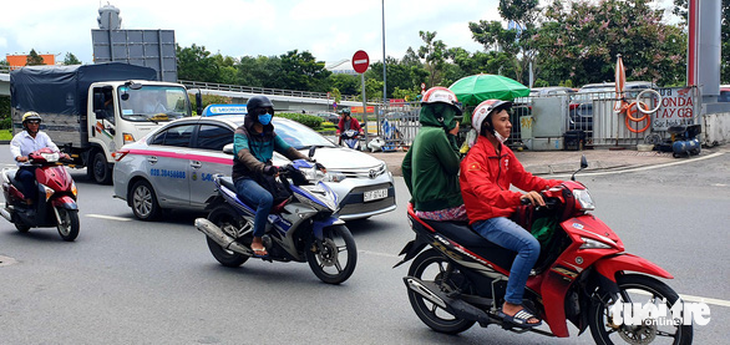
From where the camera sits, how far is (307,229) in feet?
19.9

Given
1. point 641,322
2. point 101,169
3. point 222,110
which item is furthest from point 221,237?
point 101,169

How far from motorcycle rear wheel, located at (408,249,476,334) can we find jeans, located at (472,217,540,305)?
494 millimetres

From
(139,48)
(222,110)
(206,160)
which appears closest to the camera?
(206,160)

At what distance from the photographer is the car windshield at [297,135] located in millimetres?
9062

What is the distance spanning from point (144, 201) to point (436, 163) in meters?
6.46

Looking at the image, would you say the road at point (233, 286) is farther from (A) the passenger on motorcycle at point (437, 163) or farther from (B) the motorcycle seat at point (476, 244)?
(A) the passenger on motorcycle at point (437, 163)

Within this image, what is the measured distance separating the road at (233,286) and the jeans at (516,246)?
24.9 inches

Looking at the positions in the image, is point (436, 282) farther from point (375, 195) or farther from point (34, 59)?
point (34, 59)

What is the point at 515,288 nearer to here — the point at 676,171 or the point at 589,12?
the point at 676,171

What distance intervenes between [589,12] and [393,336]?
1015 inches

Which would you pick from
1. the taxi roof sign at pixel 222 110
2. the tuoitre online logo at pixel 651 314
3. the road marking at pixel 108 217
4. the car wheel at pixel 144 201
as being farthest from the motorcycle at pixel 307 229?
the taxi roof sign at pixel 222 110

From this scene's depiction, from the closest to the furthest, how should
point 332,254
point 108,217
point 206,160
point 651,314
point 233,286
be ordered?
1. point 651,314
2. point 332,254
3. point 233,286
4. point 206,160
5. point 108,217

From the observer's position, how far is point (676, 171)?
12.9 metres

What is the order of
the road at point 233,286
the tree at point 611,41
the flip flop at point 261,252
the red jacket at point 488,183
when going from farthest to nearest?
the tree at point 611,41 < the flip flop at point 261,252 < the road at point 233,286 < the red jacket at point 488,183
